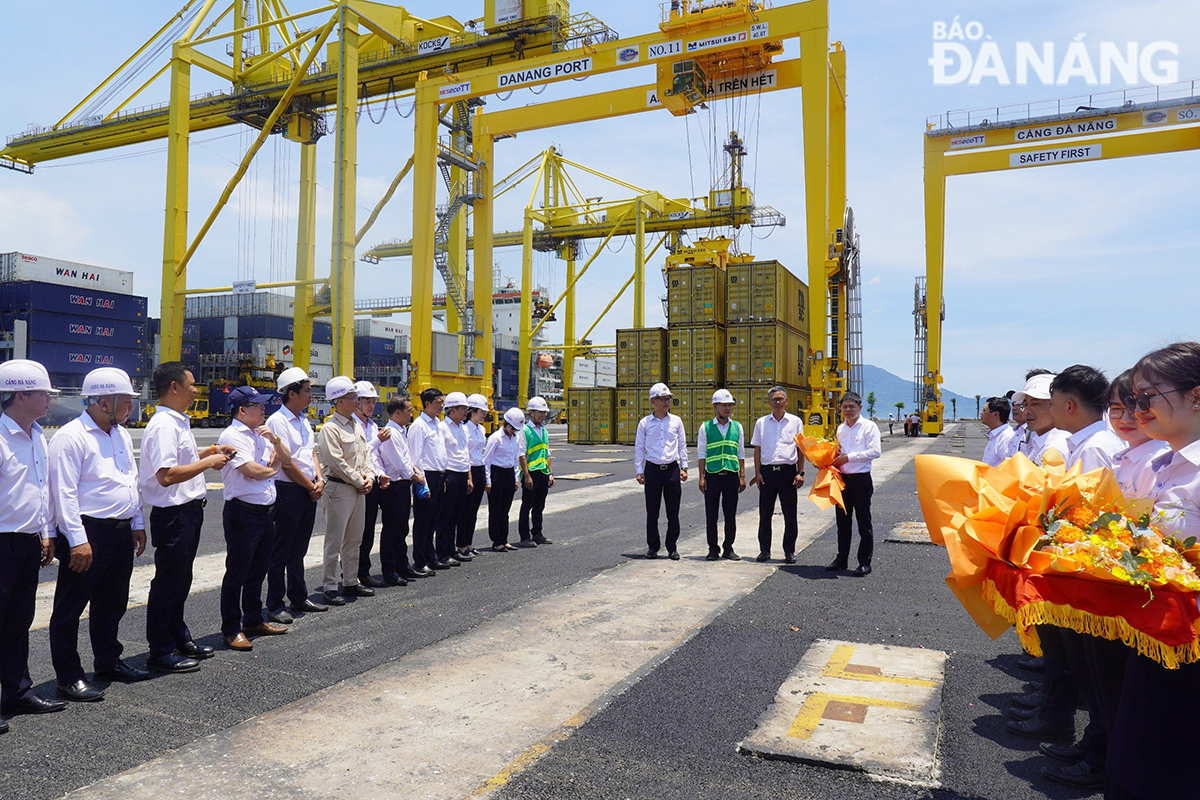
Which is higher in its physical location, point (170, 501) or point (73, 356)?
point (73, 356)

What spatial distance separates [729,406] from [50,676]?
6.26 meters

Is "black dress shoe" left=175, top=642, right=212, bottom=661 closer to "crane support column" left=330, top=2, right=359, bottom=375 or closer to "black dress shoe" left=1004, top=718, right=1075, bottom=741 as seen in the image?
"black dress shoe" left=1004, top=718, right=1075, bottom=741

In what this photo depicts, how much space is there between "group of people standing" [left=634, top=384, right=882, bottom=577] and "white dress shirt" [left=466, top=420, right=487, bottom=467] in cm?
192

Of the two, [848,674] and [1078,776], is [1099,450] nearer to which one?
[1078,776]

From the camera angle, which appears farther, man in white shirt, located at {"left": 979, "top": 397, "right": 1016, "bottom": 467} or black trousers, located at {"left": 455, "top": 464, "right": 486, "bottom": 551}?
black trousers, located at {"left": 455, "top": 464, "right": 486, "bottom": 551}

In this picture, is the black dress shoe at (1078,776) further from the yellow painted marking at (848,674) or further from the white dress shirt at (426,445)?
the white dress shirt at (426,445)

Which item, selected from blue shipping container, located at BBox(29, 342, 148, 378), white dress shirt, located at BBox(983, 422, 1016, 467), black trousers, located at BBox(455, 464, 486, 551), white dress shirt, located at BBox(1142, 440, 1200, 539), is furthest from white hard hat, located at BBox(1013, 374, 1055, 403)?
blue shipping container, located at BBox(29, 342, 148, 378)

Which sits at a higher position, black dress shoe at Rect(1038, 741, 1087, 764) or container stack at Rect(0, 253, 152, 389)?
container stack at Rect(0, 253, 152, 389)

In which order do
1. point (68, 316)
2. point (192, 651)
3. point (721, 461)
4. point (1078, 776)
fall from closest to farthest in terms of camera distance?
1. point (1078, 776)
2. point (192, 651)
3. point (721, 461)
4. point (68, 316)

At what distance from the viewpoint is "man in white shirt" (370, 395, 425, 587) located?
691 centimetres

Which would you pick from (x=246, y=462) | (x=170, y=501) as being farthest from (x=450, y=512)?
(x=170, y=501)

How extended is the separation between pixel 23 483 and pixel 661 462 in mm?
5866

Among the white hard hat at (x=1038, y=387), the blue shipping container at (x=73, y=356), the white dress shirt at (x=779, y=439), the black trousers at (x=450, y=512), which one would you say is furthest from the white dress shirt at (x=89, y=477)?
the blue shipping container at (x=73, y=356)

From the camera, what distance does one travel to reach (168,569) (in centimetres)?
452
